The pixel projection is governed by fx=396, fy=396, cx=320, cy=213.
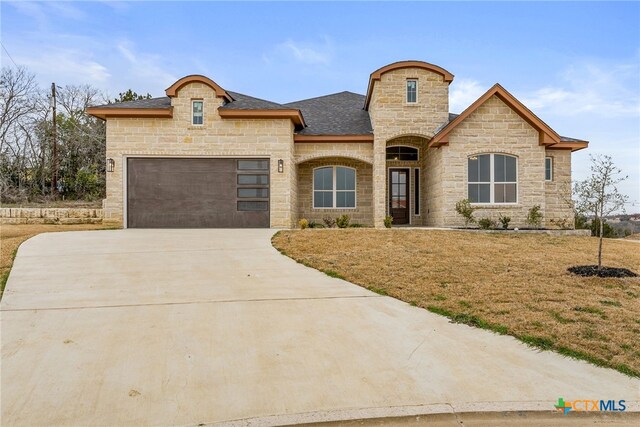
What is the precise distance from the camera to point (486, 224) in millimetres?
13852

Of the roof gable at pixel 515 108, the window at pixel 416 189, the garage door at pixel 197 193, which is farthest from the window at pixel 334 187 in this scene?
the roof gable at pixel 515 108

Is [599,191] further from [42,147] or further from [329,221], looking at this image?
[42,147]

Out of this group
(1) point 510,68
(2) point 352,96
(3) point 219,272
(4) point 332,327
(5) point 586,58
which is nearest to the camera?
(4) point 332,327

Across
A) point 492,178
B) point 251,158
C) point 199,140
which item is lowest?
point 492,178

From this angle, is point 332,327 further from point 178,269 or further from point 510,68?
point 510,68

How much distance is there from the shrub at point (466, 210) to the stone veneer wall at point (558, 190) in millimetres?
3969

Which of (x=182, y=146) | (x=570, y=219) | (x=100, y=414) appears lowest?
(x=100, y=414)

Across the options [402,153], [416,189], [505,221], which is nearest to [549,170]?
[505,221]

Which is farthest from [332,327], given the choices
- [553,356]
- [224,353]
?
[553,356]

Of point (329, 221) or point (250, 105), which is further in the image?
point (329, 221)

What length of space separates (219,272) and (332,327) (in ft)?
10.9

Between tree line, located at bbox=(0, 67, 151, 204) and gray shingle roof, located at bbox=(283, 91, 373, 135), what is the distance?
1379 cm

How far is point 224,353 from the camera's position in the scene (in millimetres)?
3939

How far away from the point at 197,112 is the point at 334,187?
20.9 feet
